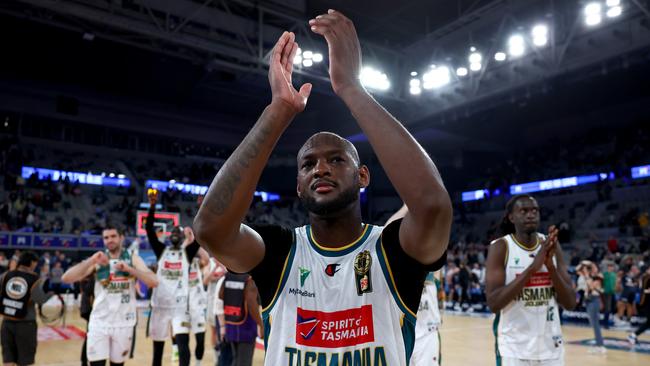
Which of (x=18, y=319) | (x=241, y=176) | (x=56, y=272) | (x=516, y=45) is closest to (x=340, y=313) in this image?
(x=241, y=176)

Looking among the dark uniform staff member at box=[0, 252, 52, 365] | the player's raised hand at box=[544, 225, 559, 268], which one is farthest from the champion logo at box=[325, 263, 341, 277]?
the dark uniform staff member at box=[0, 252, 52, 365]

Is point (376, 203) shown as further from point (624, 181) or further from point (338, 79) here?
point (338, 79)

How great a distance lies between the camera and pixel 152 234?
700cm

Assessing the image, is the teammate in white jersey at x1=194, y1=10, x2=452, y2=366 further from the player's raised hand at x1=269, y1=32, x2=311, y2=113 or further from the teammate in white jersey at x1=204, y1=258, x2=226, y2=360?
the teammate in white jersey at x1=204, y1=258, x2=226, y2=360

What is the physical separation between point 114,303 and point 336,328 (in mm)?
4845

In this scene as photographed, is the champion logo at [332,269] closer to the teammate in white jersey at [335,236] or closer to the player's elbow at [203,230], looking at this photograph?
the teammate in white jersey at [335,236]

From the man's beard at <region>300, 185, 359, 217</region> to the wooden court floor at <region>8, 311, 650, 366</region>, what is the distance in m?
7.42

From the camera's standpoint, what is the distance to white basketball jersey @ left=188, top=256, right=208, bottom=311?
752cm

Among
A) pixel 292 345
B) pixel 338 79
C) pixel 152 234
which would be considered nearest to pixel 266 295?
pixel 292 345


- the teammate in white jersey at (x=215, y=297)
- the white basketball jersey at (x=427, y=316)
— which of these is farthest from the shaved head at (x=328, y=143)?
the teammate in white jersey at (x=215, y=297)

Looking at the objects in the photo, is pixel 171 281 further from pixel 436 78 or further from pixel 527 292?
pixel 436 78

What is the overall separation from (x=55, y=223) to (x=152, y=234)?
56.9ft

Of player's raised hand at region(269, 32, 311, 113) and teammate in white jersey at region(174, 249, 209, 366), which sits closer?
player's raised hand at region(269, 32, 311, 113)

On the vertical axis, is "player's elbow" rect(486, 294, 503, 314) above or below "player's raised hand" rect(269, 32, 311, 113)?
below
